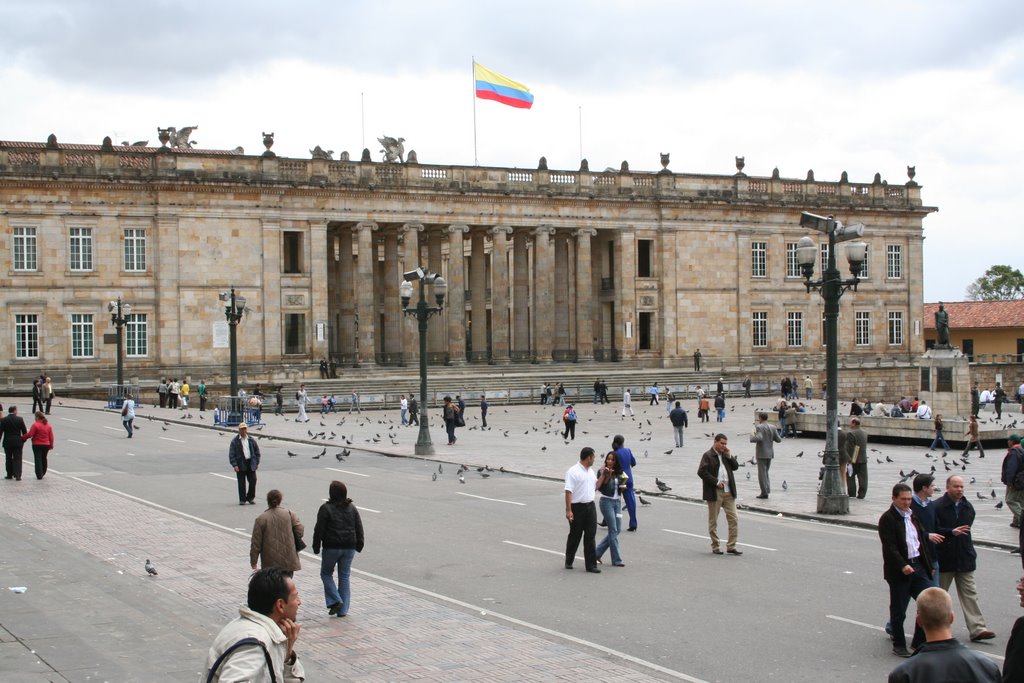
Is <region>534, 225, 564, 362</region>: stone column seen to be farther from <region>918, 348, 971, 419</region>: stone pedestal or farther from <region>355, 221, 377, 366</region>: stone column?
<region>918, 348, 971, 419</region>: stone pedestal

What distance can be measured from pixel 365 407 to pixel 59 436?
1986 centimetres

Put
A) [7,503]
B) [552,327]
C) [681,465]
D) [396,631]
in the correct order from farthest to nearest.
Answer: [552,327] < [681,465] < [7,503] < [396,631]

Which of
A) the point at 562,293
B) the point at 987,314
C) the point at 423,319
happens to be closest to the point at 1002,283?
the point at 987,314

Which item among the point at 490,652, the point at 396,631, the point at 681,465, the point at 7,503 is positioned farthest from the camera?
the point at 681,465

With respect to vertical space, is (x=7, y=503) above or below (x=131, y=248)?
below

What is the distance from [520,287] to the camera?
68.6 metres

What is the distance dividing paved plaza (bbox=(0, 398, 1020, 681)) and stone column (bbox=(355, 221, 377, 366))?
31.8m

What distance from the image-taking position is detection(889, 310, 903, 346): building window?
2980 inches

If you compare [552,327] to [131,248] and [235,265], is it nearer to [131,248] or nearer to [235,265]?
[235,265]

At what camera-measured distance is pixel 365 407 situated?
54750 millimetres

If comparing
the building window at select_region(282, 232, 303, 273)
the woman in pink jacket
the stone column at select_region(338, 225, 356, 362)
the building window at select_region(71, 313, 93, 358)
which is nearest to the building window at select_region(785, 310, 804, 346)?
the stone column at select_region(338, 225, 356, 362)

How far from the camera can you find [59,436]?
36.1 meters

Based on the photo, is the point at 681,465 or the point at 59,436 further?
the point at 59,436

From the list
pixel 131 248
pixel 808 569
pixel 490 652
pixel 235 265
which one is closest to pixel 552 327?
pixel 235 265
